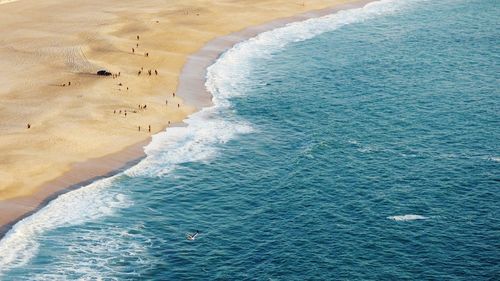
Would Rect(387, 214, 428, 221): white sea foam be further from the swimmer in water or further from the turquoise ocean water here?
the swimmer in water

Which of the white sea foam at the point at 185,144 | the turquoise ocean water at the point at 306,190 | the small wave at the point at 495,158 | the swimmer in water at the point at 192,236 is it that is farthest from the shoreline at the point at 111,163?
the small wave at the point at 495,158

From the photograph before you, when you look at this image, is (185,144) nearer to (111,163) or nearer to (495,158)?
(111,163)

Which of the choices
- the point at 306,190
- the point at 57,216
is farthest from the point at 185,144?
the point at 57,216

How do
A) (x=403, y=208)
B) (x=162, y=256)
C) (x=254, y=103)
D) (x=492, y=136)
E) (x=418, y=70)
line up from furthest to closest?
(x=418, y=70) < (x=254, y=103) < (x=492, y=136) < (x=403, y=208) < (x=162, y=256)

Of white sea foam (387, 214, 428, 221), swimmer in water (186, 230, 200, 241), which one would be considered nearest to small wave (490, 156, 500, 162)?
white sea foam (387, 214, 428, 221)

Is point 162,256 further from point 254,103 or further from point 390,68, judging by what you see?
point 390,68

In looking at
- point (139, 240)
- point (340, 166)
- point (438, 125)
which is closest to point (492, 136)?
point (438, 125)
